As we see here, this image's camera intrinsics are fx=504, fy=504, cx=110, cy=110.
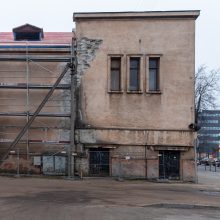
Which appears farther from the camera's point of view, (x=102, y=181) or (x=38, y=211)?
(x=102, y=181)

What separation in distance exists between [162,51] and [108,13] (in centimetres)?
402

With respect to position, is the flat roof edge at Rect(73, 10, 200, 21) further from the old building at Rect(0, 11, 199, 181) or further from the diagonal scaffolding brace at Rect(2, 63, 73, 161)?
the diagonal scaffolding brace at Rect(2, 63, 73, 161)

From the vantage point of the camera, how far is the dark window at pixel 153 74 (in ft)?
102

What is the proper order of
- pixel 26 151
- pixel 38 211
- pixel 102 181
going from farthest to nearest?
pixel 26 151, pixel 102 181, pixel 38 211

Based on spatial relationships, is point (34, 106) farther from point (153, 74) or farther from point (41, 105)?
point (153, 74)

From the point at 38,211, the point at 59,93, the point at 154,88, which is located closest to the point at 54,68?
the point at 59,93

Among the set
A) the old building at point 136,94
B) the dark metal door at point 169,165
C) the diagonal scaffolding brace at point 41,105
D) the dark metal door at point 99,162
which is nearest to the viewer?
the diagonal scaffolding brace at point 41,105

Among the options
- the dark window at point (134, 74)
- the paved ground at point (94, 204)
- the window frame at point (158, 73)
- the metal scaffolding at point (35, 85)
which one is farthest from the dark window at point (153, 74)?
the paved ground at point (94, 204)

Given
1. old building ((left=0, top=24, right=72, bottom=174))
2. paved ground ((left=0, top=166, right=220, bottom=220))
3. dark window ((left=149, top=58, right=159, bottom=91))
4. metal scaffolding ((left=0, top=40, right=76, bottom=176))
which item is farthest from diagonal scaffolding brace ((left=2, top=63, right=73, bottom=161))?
paved ground ((left=0, top=166, right=220, bottom=220))

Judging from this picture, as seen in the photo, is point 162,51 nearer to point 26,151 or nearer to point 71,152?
point 71,152

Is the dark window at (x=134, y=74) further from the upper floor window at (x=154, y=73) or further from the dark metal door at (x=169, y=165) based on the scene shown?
the dark metal door at (x=169, y=165)

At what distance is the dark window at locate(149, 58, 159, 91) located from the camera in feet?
102

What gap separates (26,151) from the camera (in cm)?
3033

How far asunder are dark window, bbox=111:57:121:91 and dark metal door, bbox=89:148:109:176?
4.01 meters
